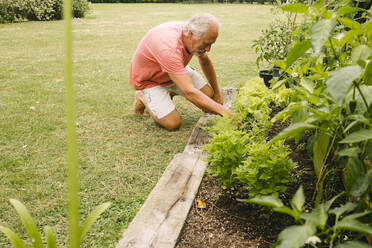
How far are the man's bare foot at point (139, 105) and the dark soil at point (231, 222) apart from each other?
2.04m

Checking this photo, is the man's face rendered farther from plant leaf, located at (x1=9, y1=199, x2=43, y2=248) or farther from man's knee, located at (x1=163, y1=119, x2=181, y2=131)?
plant leaf, located at (x1=9, y1=199, x2=43, y2=248)

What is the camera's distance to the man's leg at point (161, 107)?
346 centimetres

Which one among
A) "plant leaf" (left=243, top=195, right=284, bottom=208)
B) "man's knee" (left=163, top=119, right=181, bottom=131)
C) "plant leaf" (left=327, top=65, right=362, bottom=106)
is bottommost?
"man's knee" (left=163, top=119, right=181, bottom=131)

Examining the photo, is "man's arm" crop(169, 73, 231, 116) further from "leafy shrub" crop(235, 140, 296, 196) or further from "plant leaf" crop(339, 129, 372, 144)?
"plant leaf" crop(339, 129, 372, 144)

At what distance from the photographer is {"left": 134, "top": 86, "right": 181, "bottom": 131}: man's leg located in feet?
11.3

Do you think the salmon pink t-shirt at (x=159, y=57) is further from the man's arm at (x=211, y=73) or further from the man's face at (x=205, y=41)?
the man's arm at (x=211, y=73)

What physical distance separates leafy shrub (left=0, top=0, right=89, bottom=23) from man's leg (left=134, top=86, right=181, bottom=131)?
1134 cm

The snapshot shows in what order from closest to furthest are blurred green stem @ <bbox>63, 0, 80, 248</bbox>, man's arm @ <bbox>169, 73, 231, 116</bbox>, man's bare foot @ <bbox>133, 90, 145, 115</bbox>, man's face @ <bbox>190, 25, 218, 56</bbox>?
1. blurred green stem @ <bbox>63, 0, 80, 248</bbox>
2. man's arm @ <bbox>169, 73, 231, 116</bbox>
3. man's face @ <bbox>190, 25, 218, 56</bbox>
4. man's bare foot @ <bbox>133, 90, 145, 115</bbox>

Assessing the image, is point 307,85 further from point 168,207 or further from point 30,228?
point 30,228

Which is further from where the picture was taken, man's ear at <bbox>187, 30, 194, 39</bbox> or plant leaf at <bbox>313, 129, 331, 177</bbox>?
man's ear at <bbox>187, 30, 194, 39</bbox>

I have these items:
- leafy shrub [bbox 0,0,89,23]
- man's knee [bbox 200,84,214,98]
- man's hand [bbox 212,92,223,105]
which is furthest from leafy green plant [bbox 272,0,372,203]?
leafy shrub [bbox 0,0,89,23]

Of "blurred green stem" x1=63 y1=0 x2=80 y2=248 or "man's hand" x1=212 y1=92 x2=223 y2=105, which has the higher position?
"blurred green stem" x1=63 y1=0 x2=80 y2=248

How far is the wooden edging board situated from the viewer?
1566mm

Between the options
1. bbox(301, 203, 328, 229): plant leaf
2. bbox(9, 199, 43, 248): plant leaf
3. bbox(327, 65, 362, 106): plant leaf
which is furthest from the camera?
bbox(9, 199, 43, 248): plant leaf
